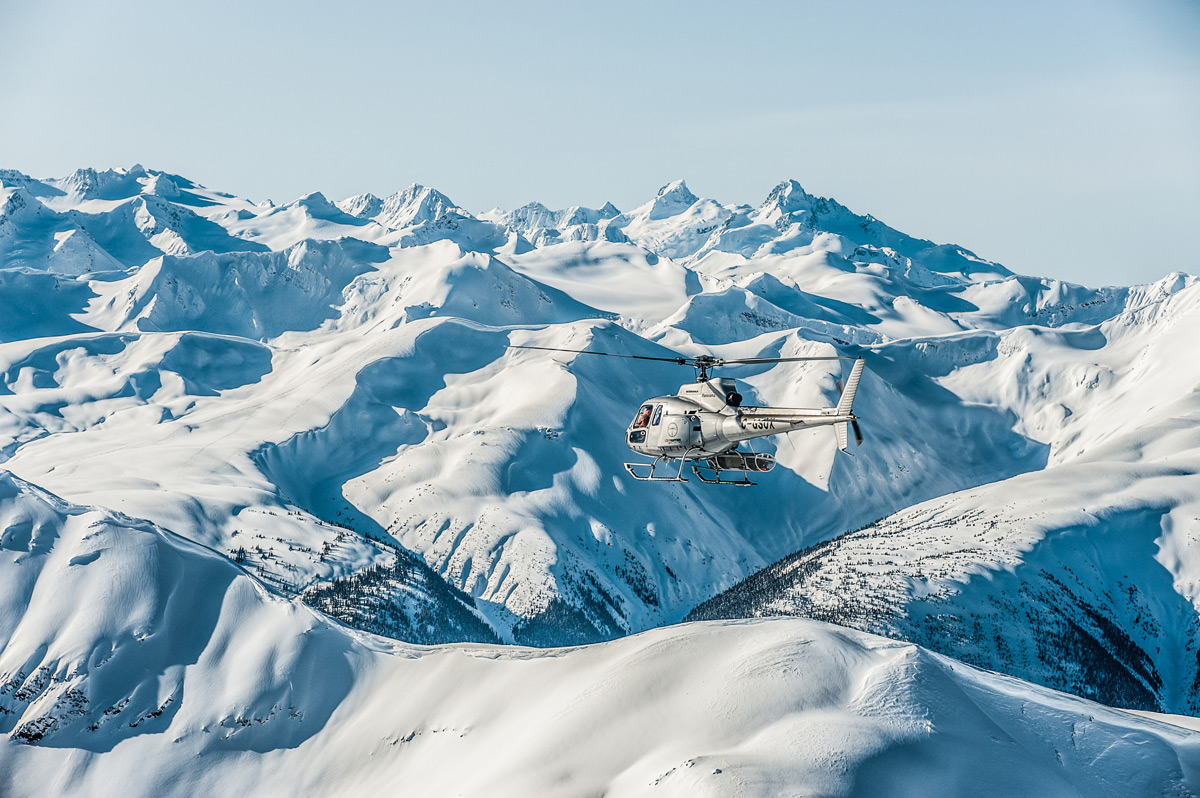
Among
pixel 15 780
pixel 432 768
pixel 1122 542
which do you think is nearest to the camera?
pixel 432 768

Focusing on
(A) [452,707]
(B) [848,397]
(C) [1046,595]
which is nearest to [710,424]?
(B) [848,397]

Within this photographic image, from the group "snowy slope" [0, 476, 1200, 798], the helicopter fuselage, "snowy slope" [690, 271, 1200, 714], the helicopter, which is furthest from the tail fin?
"snowy slope" [690, 271, 1200, 714]

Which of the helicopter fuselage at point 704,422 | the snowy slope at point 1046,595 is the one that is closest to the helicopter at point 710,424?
the helicopter fuselage at point 704,422

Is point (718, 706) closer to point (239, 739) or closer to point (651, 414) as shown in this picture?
point (651, 414)

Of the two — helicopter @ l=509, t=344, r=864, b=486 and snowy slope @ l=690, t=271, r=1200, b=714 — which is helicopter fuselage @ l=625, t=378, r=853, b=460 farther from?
snowy slope @ l=690, t=271, r=1200, b=714

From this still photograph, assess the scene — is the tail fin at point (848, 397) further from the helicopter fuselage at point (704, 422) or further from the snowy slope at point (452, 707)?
the snowy slope at point (452, 707)

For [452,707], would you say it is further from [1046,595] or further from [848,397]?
[1046,595]

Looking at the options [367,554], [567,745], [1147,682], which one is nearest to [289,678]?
[567,745]

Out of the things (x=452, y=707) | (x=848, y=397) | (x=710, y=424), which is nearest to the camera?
(x=848, y=397)

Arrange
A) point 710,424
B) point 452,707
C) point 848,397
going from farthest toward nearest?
point 452,707 → point 710,424 → point 848,397
